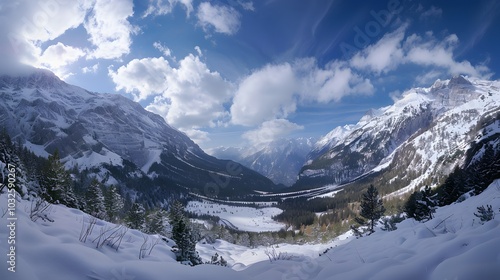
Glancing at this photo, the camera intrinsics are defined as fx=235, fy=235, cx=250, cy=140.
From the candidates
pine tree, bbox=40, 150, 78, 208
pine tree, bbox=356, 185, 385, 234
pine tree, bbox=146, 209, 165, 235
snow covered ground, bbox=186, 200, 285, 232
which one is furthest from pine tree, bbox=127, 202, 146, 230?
snow covered ground, bbox=186, 200, 285, 232

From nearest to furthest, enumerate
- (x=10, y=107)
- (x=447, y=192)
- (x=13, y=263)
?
1. (x=13, y=263)
2. (x=447, y=192)
3. (x=10, y=107)

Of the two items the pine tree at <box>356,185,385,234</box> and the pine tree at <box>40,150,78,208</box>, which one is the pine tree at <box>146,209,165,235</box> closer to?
the pine tree at <box>40,150,78,208</box>

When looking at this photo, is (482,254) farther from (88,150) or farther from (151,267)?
(88,150)

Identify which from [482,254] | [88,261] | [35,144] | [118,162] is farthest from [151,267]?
[35,144]

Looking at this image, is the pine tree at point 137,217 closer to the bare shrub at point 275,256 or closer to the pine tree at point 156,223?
the pine tree at point 156,223

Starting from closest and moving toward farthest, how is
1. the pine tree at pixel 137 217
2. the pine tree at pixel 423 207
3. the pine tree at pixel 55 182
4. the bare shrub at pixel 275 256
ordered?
the bare shrub at pixel 275 256 → the pine tree at pixel 423 207 → the pine tree at pixel 55 182 → the pine tree at pixel 137 217

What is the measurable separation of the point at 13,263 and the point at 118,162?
622ft

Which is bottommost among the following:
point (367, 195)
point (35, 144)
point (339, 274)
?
point (339, 274)

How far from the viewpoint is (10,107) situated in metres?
187

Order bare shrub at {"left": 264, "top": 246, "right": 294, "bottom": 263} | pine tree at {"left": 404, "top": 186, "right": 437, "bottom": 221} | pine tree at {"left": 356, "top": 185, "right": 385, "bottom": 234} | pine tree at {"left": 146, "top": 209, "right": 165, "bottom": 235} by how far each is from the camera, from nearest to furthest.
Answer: bare shrub at {"left": 264, "top": 246, "right": 294, "bottom": 263}
pine tree at {"left": 404, "top": 186, "right": 437, "bottom": 221}
pine tree at {"left": 356, "top": 185, "right": 385, "bottom": 234}
pine tree at {"left": 146, "top": 209, "right": 165, "bottom": 235}

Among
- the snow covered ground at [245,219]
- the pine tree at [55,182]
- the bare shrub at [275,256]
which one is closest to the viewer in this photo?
the bare shrub at [275,256]

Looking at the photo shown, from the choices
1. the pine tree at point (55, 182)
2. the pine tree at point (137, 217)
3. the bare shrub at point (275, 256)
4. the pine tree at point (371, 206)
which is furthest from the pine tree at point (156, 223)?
the bare shrub at point (275, 256)

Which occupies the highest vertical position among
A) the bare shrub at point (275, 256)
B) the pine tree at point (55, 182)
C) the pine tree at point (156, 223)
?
the pine tree at point (55, 182)

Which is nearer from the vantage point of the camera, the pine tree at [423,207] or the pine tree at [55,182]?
the pine tree at [423,207]
